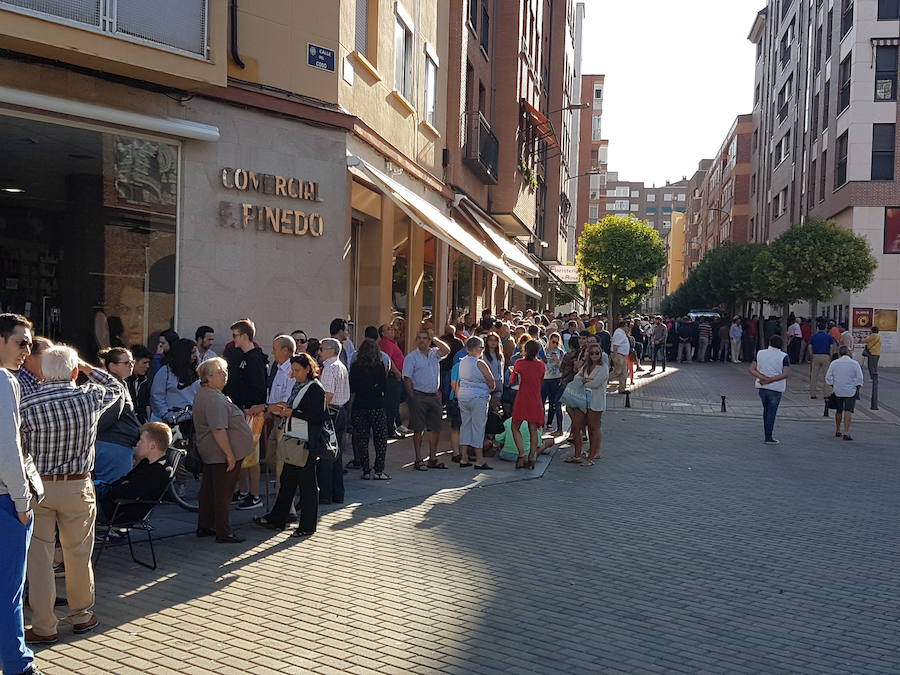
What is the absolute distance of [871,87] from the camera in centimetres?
3941

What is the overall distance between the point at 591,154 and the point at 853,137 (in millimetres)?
54443

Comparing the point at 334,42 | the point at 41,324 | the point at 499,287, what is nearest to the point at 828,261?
the point at 499,287

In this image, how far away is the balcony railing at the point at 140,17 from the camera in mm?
9992

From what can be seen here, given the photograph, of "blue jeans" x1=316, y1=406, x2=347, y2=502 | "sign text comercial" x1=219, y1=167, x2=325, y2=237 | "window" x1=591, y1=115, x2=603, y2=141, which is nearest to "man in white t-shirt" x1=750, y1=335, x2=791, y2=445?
"sign text comercial" x1=219, y1=167, x2=325, y2=237

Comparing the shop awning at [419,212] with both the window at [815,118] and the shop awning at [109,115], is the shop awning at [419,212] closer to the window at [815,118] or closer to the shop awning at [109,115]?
the shop awning at [109,115]

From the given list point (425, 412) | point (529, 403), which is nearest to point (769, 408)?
point (529, 403)

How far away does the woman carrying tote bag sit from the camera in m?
8.02

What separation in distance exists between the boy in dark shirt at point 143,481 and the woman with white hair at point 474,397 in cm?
552

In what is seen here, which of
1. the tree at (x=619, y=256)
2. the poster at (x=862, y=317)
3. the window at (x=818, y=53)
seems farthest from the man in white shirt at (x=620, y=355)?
the window at (x=818, y=53)

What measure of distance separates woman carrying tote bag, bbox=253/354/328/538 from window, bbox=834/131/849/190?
121 ft

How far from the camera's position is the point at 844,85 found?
4131cm

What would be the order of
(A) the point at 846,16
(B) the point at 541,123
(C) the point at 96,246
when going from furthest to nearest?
(A) the point at 846,16
(B) the point at 541,123
(C) the point at 96,246

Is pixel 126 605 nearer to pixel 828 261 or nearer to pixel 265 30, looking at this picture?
pixel 265 30

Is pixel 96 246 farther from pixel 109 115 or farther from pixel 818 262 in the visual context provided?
pixel 818 262
